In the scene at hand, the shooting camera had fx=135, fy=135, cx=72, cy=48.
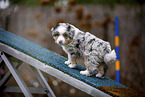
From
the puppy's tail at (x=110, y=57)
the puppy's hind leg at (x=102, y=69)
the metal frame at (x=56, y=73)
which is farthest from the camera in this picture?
the puppy's hind leg at (x=102, y=69)

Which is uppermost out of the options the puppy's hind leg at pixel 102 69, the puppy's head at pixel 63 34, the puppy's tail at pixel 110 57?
the puppy's head at pixel 63 34

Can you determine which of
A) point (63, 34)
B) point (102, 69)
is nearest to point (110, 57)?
point (102, 69)

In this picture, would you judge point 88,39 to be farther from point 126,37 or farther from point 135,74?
point 135,74

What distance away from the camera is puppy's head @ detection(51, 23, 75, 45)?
1361 mm

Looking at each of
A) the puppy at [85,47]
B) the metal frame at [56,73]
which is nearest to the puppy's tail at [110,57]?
the puppy at [85,47]

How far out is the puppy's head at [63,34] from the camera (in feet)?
4.46

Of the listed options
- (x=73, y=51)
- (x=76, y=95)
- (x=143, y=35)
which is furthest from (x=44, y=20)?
(x=143, y=35)

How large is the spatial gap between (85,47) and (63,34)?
281 millimetres

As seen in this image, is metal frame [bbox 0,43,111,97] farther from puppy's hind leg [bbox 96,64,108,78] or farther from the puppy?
puppy's hind leg [bbox 96,64,108,78]

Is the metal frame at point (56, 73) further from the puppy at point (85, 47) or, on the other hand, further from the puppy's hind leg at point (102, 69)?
the puppy's hind leg at point (102, 69)

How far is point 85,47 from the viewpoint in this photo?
1.47 metres

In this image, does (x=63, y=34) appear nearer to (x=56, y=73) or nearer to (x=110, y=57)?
(x=56, y=73)

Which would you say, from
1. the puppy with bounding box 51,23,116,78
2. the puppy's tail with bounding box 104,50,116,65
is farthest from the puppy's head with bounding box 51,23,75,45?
the puppy's tail with bounding box 104,50,116,65

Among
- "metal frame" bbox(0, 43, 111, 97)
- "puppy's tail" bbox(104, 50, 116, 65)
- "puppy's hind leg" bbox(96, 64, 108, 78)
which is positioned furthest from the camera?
"puppy's hind leg" bbox(96, 64, 108, 78)
